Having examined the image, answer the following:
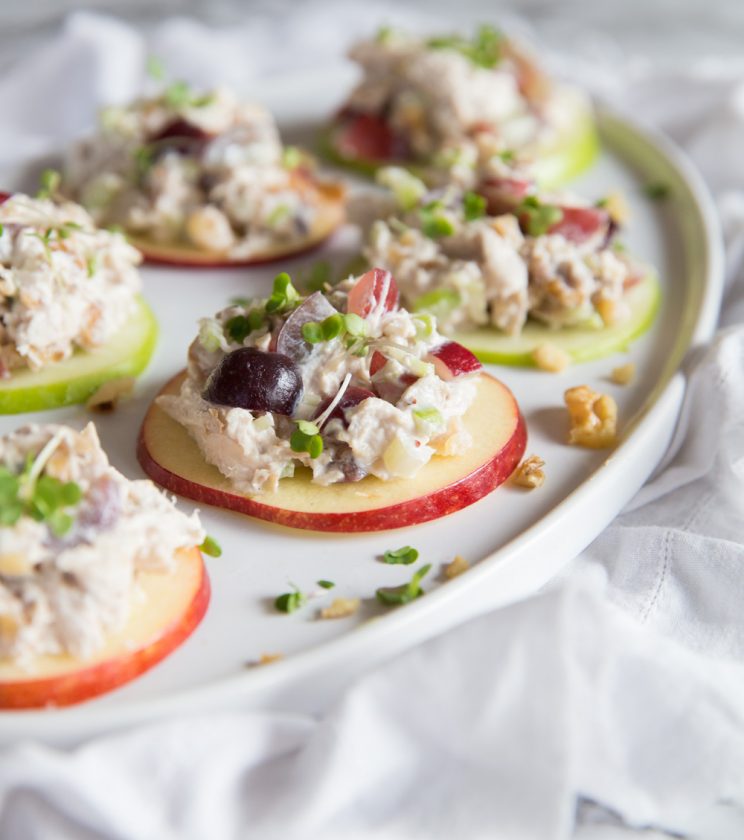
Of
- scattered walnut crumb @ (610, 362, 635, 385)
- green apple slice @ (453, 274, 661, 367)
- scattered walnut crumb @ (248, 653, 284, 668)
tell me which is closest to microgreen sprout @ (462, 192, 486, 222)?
green apple slice @ (453, 274, 661, 367)

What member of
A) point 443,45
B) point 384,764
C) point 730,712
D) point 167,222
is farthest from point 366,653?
point 443,45

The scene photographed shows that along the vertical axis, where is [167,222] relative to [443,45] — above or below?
below

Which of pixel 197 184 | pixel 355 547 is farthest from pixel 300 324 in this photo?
pixel 197 184

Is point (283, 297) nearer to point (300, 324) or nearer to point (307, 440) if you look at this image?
point (300, 324)

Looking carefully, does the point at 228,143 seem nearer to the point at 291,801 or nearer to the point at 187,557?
the point at 187,557

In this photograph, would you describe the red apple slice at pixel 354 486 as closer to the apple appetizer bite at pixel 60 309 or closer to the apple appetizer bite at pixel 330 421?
the apple appetizer bite at pixel 330 421

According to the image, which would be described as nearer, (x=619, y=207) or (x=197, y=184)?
(x=197, y=184)
